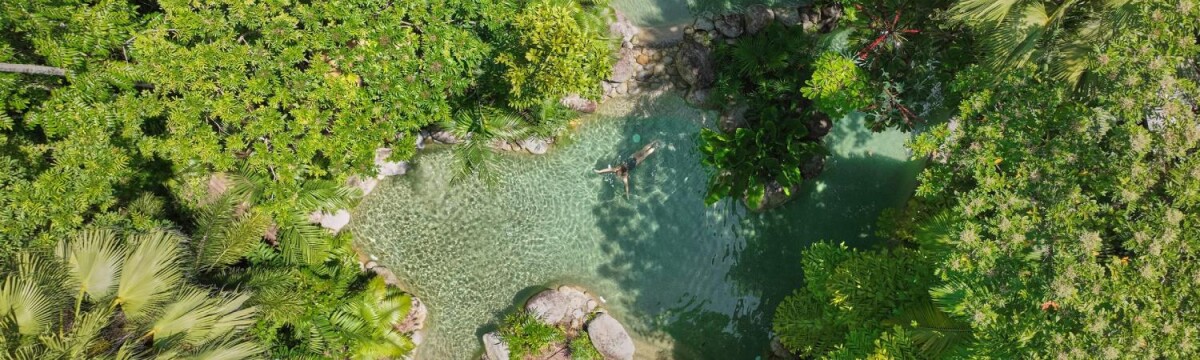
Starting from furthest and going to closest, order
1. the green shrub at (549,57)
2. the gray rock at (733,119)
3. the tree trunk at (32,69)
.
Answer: the gray rock at (733,119) < the green shrub at (549,57) < the tree trunk at (32,69)

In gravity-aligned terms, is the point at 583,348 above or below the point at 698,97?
below

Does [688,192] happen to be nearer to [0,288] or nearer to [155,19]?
[155,19]

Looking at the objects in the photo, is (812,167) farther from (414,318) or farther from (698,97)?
(414,318)

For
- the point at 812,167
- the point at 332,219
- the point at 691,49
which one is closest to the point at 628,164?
the point at 691,49

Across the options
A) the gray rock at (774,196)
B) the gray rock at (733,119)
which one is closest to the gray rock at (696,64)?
the gray rock at (733,119)

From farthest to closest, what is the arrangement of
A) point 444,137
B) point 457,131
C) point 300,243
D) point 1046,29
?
point 444,137 → point 457,131 → point 300,243 → point 1046,29

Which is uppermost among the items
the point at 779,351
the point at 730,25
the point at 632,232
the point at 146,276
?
the point at 730,25

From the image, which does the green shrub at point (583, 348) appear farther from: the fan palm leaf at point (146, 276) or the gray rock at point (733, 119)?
the fan palm leaf at point (146, 276)

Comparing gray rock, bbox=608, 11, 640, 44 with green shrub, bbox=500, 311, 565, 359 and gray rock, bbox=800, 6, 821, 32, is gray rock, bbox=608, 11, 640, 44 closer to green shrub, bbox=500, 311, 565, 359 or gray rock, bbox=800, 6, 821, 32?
gray rock, bbox=800, 6, 821, 32
